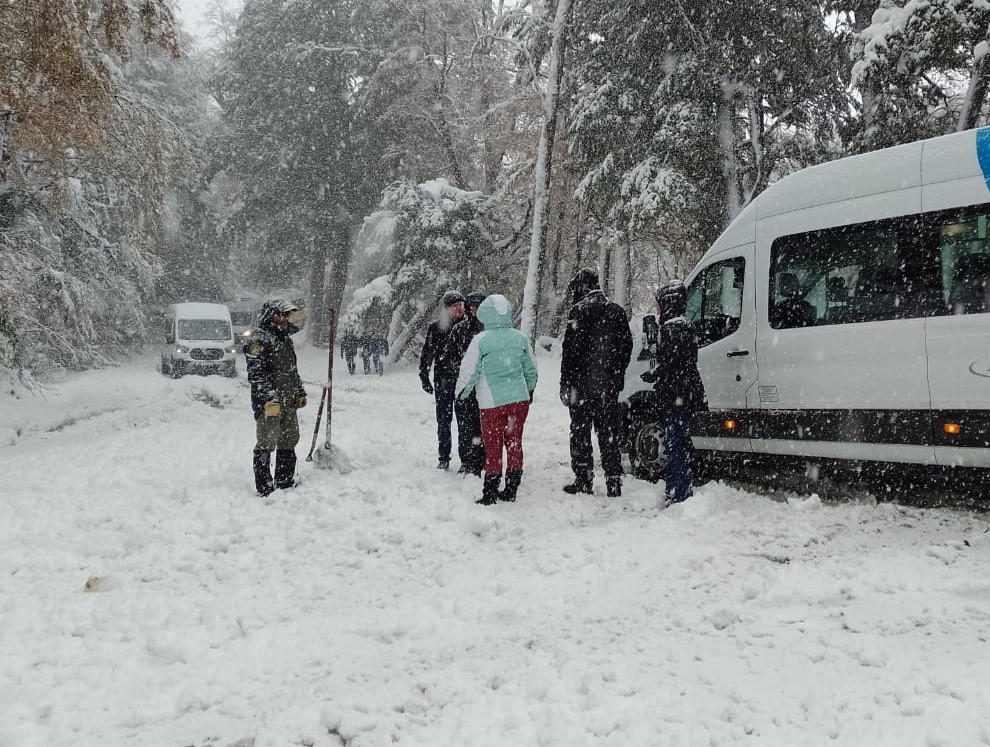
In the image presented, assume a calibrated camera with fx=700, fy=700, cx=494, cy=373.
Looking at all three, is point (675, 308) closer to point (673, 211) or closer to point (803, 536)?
point (803, 536)

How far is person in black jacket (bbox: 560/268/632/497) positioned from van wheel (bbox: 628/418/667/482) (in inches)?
33.5

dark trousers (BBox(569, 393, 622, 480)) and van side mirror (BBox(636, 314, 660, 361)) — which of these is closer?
dark trousers (BBox(569, 393, 622, 480))

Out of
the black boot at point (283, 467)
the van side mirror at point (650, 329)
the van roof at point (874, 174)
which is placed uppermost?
the van roof at point (874, 174)

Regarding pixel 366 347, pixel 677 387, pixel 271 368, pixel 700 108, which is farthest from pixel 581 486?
pixel 366 347

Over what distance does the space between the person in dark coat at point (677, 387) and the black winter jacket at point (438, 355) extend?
2485 mm

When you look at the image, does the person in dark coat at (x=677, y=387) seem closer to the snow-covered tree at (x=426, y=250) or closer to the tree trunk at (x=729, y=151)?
the tree trunk at (x=729, y=151)

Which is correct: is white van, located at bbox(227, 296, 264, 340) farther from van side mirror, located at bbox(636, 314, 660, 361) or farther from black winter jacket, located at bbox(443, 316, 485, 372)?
van side mirror, located at bbox(636, 314, 660, 361)

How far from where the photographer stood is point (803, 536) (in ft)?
16.8

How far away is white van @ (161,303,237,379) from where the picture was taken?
23.0 meters

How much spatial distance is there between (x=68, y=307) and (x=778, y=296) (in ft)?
53.3

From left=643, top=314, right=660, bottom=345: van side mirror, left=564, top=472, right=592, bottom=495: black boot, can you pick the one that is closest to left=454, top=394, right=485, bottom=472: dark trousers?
left=564, top=472, right=592, bottom=495: black boot

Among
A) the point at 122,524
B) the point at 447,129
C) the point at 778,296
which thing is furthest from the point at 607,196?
the point at 122,524

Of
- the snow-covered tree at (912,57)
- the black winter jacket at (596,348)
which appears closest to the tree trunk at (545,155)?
the snow-covered tree at (912,57)

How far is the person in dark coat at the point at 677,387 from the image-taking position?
5.93 metres
